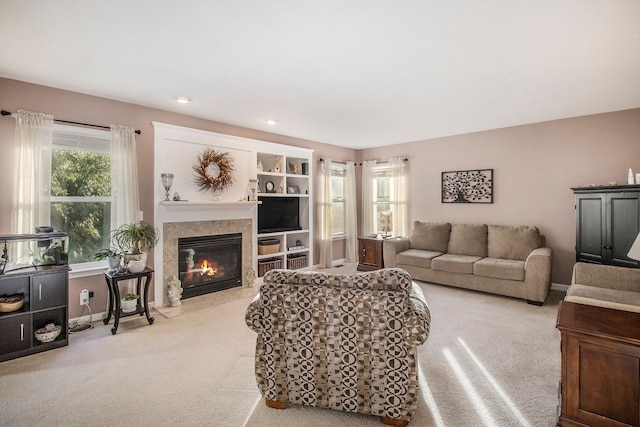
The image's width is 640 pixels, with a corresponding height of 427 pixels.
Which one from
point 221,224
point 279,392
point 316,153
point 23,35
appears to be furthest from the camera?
point 316,153

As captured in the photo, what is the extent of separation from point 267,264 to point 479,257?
3397 mm

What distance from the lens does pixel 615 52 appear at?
261cm

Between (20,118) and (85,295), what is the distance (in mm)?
1912

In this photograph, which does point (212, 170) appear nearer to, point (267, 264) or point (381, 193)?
point (267, 264)

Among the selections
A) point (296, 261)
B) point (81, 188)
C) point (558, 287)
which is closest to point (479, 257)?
point (558, 287)

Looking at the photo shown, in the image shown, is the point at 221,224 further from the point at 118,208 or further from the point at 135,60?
the point at 135,60

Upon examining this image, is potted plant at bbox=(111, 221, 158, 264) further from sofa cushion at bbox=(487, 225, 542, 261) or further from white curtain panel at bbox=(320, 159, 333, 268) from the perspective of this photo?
sofa cushion at bbox=(487, 225, 542, 261)

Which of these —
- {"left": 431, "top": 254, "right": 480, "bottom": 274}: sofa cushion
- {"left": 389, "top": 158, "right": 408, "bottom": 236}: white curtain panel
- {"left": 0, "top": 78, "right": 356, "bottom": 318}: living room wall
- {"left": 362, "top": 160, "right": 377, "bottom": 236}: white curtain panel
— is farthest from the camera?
{"left": 362, "top": 160, "right": 377, "bottom": 236}: white curtain panel

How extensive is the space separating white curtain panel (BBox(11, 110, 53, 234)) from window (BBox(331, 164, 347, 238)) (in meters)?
4.60

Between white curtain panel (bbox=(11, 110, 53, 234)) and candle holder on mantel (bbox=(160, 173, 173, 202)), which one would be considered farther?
candle holder on mantel (bbox=(160, 173, 173, 202))

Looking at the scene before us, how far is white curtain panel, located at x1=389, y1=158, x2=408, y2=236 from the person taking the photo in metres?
6.41

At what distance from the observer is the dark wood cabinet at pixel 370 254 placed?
233 inches

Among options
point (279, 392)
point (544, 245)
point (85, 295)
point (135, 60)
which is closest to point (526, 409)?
point (279, 392)

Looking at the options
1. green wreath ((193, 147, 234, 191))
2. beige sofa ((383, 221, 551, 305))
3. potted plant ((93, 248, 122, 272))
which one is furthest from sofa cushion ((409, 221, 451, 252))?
potted plant ((93, 248, 122, 272))
